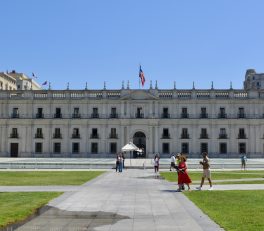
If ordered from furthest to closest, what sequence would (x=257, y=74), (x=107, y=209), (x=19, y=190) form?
(x=257, y=74) < (x=19, y=190) < (x=107, y=209)

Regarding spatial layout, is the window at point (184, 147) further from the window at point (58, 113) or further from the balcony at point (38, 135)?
the balcony at point (38, 135)

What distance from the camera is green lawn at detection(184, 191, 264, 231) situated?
9.01m

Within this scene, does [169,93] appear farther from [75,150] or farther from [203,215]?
[203,215]

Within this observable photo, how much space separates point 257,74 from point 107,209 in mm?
98549

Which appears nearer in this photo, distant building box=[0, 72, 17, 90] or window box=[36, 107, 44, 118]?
window box=[36, 107, 44, 118]

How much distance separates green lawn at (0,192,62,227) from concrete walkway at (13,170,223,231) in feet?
1.30

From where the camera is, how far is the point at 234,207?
11.5 meters

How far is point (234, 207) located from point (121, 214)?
334 cm

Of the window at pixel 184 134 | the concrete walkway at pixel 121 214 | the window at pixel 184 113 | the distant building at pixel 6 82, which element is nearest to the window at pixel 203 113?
the window at pixel 184 113

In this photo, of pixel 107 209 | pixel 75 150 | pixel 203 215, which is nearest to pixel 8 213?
pixel 107 209

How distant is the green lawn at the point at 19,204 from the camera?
32.1 feet

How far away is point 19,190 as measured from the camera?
16.2 m

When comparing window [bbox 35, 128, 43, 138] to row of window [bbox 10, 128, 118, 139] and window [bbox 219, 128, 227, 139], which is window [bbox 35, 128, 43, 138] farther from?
window [bbox 219, 128, 227, 139]

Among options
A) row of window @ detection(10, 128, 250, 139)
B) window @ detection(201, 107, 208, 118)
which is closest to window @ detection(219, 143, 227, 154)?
row of window @ detection(10, 128, 250, 139)
